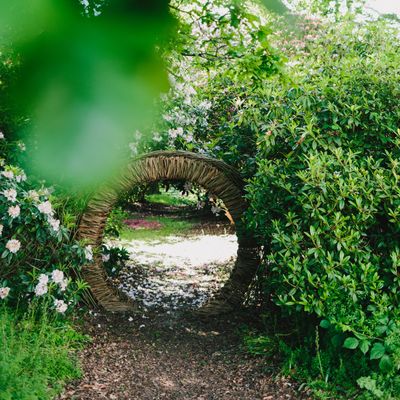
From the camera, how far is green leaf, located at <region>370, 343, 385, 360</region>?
3211mm

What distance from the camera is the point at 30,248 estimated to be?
402cm

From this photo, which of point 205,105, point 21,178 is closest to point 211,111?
point 205,105

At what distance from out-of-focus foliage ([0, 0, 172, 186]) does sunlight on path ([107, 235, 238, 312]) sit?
4577mm

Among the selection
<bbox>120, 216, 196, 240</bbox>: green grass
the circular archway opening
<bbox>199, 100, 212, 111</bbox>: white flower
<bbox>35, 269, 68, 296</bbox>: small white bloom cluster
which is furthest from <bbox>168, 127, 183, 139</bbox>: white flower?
<bbox>120, 216, 196, 240</bbox>: green grass

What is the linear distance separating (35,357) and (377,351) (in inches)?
87.1

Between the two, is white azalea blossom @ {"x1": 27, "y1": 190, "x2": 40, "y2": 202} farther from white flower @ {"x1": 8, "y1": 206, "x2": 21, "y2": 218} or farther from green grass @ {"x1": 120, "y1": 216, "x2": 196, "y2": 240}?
green grass @ {"x1": 120, "y1": 216, "x2": 196, "y2": 240}

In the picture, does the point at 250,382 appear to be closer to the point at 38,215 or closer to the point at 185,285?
the point at 38,215

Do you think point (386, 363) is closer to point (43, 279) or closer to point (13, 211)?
point (43, 279)

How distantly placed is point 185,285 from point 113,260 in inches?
42.2

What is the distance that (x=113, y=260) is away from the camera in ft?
19.4

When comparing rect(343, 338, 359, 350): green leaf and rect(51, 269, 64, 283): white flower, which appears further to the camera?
rect(51, 269, 64, 283): white flower

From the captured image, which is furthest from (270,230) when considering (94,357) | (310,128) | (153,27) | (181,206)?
(181,206)

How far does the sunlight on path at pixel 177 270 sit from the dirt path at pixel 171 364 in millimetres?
703

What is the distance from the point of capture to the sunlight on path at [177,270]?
5.79 m
